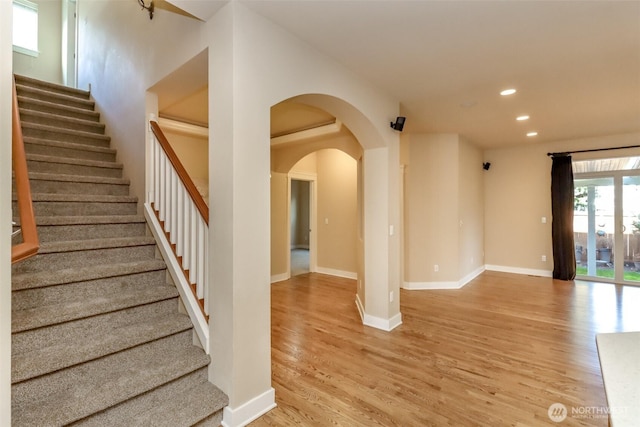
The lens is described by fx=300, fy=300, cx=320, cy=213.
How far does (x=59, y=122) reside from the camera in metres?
3.18

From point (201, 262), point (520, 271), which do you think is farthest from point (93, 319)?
point (520, 271)

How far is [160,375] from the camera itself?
5.83 feet

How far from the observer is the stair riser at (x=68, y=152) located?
2752 mm

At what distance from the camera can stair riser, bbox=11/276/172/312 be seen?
1.81 meters

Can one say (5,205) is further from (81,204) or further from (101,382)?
(81,204)

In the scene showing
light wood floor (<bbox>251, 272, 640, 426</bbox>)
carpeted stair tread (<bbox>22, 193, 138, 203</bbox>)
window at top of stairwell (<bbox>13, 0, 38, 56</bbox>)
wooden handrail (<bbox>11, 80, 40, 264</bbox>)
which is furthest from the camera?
window at top of stairwell (<bbox>13, 0, 38, 56</bbox>)

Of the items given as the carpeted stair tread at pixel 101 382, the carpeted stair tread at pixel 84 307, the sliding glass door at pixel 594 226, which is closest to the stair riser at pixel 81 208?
the carpeted stair tread at pixel 84 307

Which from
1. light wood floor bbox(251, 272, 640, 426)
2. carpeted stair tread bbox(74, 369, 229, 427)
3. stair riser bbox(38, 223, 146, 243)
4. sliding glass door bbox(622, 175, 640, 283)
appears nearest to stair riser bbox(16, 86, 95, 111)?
stair riser bbox(38, 223, 146, 243)

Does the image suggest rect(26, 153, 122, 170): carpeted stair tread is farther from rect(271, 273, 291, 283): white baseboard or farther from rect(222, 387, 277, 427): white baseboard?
rect(271, 273, 291, 283): white baseboard

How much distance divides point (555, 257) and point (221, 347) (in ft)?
20.3

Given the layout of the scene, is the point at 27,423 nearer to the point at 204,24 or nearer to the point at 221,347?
the point at 221,347

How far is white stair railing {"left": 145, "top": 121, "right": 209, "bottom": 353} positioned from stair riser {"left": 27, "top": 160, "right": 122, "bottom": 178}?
0.67m

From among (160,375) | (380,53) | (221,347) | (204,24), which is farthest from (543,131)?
(160,375)

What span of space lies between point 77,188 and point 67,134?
79cm
